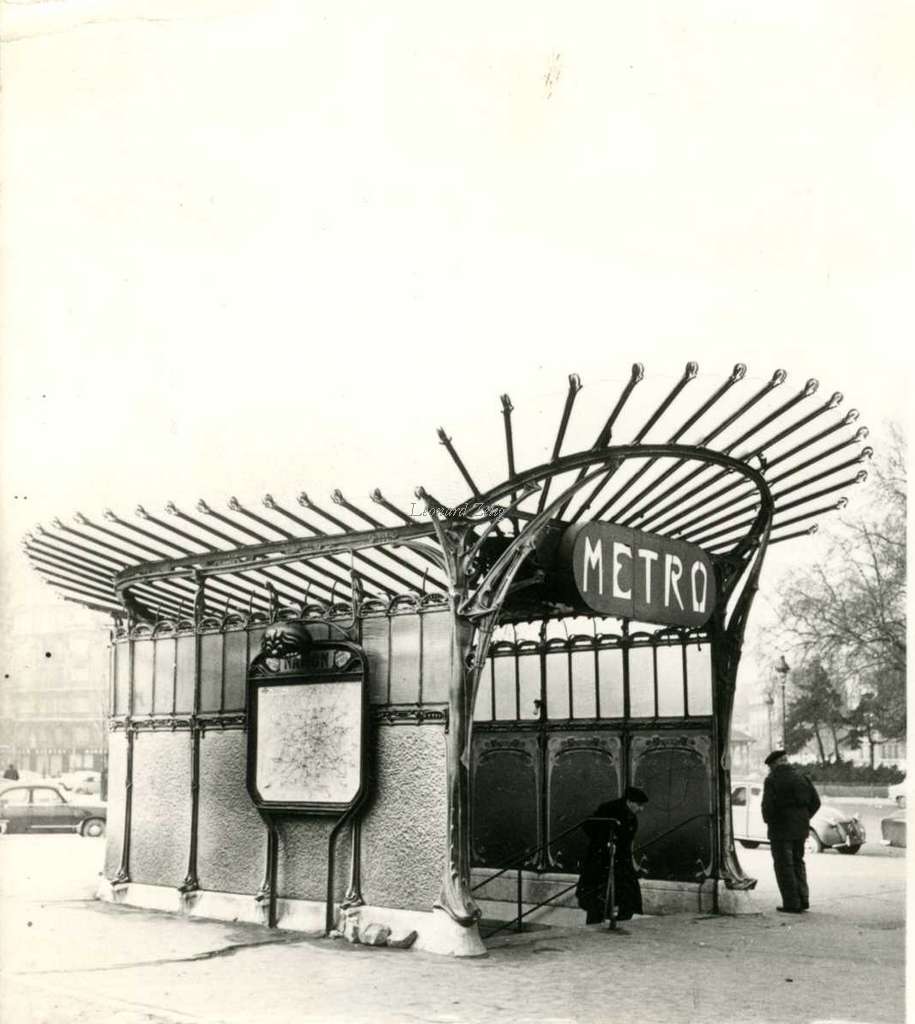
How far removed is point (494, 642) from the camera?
13086 millimetres

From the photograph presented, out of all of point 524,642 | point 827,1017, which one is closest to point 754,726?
point 524,642

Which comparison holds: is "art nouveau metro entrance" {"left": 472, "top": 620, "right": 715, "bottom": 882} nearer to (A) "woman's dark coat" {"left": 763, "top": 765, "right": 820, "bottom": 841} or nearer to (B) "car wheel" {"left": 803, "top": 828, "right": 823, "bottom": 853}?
(A) "woman's dark coat" {"left": 763, "top": 765, "right": 820, "bottom": 841}

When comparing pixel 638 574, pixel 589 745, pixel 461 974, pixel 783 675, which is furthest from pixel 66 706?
pixel 461 974

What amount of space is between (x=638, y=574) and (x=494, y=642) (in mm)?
3290

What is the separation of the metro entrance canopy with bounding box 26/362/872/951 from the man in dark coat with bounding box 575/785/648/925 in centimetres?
104

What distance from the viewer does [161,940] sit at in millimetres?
9828

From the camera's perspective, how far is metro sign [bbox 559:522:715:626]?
953 cm

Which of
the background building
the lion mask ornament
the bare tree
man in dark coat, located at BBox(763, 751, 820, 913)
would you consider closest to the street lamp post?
the bare tree

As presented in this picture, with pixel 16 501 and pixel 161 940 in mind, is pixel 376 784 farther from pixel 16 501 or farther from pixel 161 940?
pixel 16 501

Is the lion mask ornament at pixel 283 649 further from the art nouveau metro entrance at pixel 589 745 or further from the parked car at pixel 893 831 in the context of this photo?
the parked car at pixel 893 831


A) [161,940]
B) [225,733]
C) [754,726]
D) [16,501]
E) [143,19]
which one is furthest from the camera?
[754,726]

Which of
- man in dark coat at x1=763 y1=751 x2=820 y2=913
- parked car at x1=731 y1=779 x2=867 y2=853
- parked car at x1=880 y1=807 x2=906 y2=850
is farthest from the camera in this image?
parked car at x1=880 y1=807 x2=906 y2=850

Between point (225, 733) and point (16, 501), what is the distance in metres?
3.21

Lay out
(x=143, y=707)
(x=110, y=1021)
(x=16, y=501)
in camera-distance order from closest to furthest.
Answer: (x=110, y=1021) < (x=16, y=501) < (x=143, y=707)
